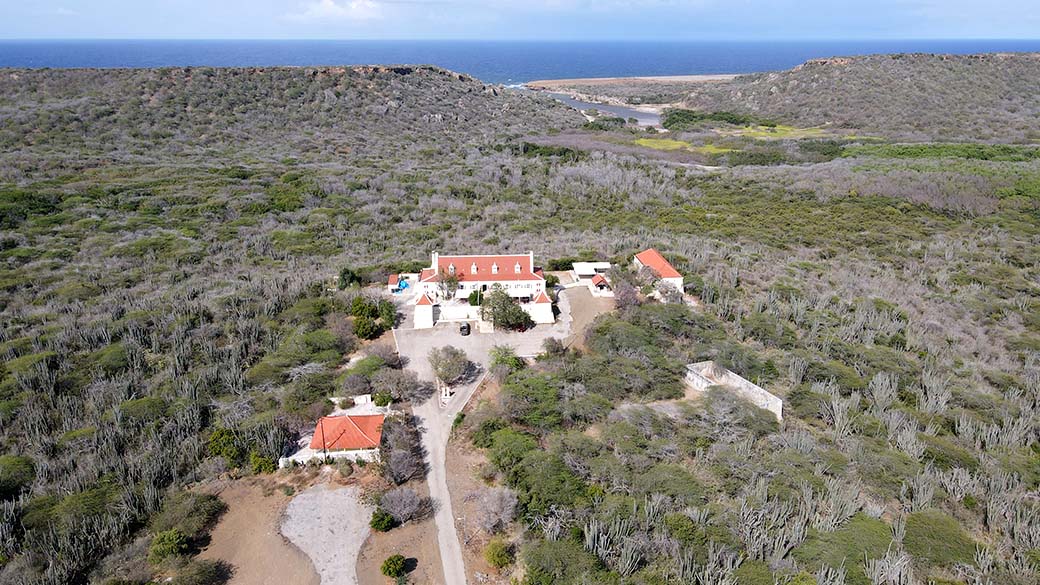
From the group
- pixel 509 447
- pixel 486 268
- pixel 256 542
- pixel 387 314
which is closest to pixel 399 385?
pixel 509 447

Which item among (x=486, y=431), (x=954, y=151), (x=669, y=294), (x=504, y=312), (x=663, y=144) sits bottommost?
(x=486, y=431)

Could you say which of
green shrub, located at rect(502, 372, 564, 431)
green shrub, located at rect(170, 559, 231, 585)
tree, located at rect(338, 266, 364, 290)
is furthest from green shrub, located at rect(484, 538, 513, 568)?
tree, located at rect(338, 266, 364, 290)

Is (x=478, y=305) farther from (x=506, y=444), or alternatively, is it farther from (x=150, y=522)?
(x=150, y=522)

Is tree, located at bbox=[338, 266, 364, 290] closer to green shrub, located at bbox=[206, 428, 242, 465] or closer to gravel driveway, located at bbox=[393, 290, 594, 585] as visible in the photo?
gravel driveway, located at bbox=[393, 290, 594, 585]

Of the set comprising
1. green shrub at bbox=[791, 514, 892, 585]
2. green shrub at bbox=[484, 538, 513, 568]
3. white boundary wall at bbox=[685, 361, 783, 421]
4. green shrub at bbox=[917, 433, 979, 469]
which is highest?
white boundary wall at bbox=[685, 361, 783, 421]

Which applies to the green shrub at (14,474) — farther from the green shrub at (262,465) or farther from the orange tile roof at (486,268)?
the orange tile roof at (486,268)

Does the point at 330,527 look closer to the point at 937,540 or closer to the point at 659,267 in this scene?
the point at 937,540
